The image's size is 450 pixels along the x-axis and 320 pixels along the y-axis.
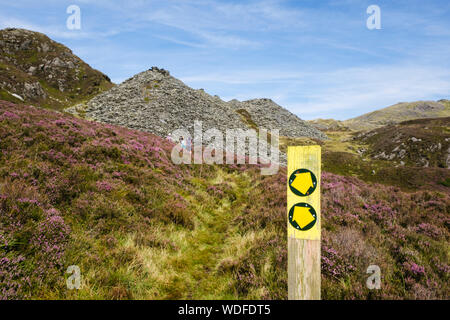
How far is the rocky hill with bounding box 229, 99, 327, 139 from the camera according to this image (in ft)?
217

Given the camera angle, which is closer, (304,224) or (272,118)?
(304,224)

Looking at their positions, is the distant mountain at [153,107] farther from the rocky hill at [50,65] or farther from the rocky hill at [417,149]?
the rocky hill at [50,65]

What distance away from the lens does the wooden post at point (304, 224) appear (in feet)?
9.75

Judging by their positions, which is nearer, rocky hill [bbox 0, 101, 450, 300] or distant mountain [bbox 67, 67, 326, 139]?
rocky hill [bbox 0, 101, 450, 300]

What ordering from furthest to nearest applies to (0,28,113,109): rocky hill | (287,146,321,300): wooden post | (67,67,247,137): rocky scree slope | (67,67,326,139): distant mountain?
(0,28,113,109): rocky hill < (67,67,326,139): distant mountain < (67,67,247,137): rocky scree slope < (287,146,321,300): wooden post

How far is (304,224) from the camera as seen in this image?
9.84 ft

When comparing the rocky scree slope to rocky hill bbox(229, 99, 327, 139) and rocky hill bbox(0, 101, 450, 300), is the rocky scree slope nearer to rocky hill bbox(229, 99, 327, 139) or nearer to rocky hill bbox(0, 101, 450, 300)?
rocky hill bbox(229, 99, 327, 139)

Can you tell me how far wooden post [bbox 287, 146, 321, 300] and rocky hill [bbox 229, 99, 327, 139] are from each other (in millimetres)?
60064

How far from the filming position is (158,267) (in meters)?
5.39

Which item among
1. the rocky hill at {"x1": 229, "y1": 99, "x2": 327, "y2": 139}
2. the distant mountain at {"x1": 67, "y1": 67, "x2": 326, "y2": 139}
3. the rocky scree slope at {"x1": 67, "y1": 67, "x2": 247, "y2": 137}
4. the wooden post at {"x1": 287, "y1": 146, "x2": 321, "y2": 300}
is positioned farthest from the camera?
the rocky hill at {"x1": 229, "y1": 99, "x2": 327, "y2": 139}

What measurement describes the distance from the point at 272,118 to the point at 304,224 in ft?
235
